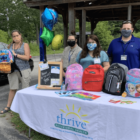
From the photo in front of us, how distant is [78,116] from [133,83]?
0.78m

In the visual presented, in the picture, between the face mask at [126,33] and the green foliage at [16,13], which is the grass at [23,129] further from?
the green foliage at [16,13]

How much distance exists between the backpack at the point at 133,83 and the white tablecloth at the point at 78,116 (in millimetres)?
75

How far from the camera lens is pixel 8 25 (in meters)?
15.6

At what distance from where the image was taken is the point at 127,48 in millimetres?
2508

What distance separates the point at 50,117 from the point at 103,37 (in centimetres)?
2153

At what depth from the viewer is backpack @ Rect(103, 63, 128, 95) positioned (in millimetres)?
2146

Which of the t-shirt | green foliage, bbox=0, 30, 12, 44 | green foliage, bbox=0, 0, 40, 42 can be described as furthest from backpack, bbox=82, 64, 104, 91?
green foliage, bbox=0, 30, 12, 44

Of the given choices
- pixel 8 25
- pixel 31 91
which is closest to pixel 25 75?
pixel 31 91

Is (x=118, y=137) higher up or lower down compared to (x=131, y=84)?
lower down

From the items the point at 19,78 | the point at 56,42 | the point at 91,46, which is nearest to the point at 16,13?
the point at 56,42

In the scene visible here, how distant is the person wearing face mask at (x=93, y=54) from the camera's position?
2545 millimetres

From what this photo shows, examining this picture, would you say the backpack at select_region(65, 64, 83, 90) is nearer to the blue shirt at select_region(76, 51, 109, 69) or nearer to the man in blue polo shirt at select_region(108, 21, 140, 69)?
the blue shirt at select_region(76, 51, 109, 69)

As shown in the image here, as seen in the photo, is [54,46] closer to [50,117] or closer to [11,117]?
[11,117]

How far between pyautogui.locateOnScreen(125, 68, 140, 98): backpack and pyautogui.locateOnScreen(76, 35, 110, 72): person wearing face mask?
53 centimetres
